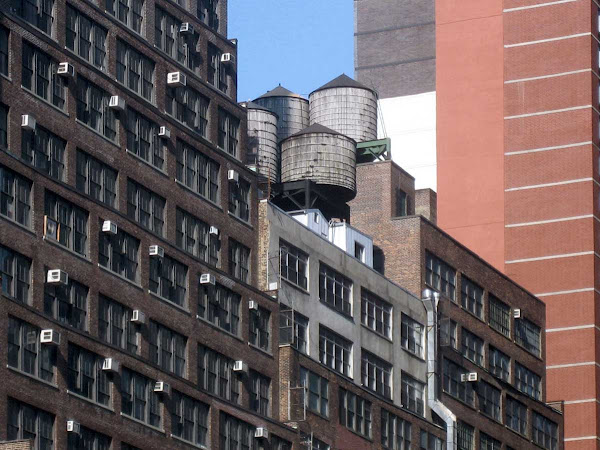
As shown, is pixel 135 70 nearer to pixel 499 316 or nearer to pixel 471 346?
pixel 471 346

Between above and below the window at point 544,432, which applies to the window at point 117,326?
below

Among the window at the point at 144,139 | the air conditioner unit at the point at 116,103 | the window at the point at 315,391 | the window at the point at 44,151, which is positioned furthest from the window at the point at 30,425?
the window at the point at 315,391

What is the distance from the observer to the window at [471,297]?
117 meters

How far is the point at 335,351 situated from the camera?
10050 cm

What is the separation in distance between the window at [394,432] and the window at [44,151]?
29891 mm

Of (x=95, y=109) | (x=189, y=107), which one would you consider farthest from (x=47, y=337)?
(x=189, y=107)

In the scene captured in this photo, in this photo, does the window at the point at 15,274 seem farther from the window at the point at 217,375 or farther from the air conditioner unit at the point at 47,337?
the window at the point at 217,375

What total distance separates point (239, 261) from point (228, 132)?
6.61 meters

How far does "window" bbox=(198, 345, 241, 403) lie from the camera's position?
290 feet

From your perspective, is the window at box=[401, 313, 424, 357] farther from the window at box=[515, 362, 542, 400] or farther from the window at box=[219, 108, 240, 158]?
the window at box=[219, 108, 240, 158]

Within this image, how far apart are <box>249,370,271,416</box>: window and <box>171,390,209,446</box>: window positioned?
506 cm

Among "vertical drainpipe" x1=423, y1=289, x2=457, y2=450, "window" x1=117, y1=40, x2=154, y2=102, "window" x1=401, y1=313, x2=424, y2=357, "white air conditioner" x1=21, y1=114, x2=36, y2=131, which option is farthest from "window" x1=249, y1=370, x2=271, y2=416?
"white air conditioner" x1=21, y1=114, x2=36, y2=131

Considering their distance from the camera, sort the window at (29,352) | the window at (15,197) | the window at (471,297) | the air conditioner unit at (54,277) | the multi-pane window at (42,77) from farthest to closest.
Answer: the window at (471,297)
the multi-pane window at (42,77)
the air conditioner unit at (54,277)
the window at (15,197)
the window at (29,352)

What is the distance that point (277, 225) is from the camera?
96125mm
